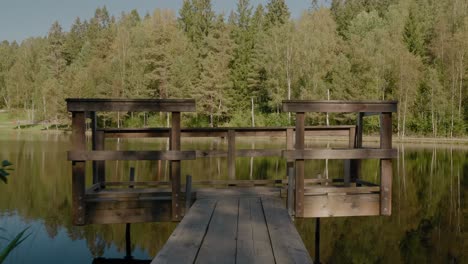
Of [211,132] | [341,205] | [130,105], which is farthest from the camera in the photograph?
[211,132]

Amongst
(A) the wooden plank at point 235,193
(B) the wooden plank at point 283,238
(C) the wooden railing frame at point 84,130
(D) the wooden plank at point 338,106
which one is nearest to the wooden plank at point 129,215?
(C) the wooden railing frame at point 84,130

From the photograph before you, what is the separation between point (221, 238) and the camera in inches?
201

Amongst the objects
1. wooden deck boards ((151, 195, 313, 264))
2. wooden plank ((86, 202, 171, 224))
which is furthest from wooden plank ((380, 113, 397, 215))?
wooden plank ((86, 202, 171, 224))

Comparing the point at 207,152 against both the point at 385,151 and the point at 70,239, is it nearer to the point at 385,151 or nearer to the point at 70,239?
the point at 385,151

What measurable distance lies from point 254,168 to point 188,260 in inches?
797

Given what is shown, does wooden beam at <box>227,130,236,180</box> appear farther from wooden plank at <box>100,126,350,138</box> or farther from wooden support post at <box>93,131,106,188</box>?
wooden support post at <box>93,131,106,188</box>

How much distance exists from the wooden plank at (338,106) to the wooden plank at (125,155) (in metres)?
2.09

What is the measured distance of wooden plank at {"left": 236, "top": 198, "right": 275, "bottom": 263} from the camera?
438cm

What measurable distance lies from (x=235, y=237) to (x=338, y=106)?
12.5ft

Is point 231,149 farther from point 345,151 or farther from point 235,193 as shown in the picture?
point 345,151

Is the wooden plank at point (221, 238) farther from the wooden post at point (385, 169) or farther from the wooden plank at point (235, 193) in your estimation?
the wooden post at point (385, 169)

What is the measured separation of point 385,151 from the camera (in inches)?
314

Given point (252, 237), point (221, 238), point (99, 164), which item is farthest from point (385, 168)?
point (99, 164)

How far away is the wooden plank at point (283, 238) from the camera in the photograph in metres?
4.30
